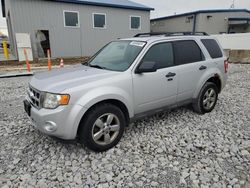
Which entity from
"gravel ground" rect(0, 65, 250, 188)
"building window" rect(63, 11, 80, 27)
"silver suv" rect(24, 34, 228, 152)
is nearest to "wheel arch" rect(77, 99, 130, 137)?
"silver suv" rect(24, 34, 228, 152)

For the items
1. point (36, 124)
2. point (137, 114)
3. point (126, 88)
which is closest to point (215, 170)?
point (137, 114)

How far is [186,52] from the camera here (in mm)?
4094

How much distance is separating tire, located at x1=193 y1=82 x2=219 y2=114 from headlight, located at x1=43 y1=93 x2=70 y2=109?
2876 millimetres

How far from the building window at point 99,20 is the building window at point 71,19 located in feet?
4.73

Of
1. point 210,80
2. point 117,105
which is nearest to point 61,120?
point 117,105

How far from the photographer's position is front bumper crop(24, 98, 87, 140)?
107 inches

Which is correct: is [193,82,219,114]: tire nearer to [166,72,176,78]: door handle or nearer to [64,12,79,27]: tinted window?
[166,72,176,78]: door handle

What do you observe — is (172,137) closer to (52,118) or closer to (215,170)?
(215,170)

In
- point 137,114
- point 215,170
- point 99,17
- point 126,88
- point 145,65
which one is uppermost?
point 99,17

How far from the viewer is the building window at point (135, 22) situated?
17.9 m

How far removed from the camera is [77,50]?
1630cm

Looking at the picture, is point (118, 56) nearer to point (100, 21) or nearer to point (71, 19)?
point (71, 19)

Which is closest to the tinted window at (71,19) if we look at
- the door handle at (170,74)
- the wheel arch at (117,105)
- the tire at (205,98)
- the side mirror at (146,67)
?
the tire at (205,98)

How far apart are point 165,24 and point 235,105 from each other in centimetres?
2551
